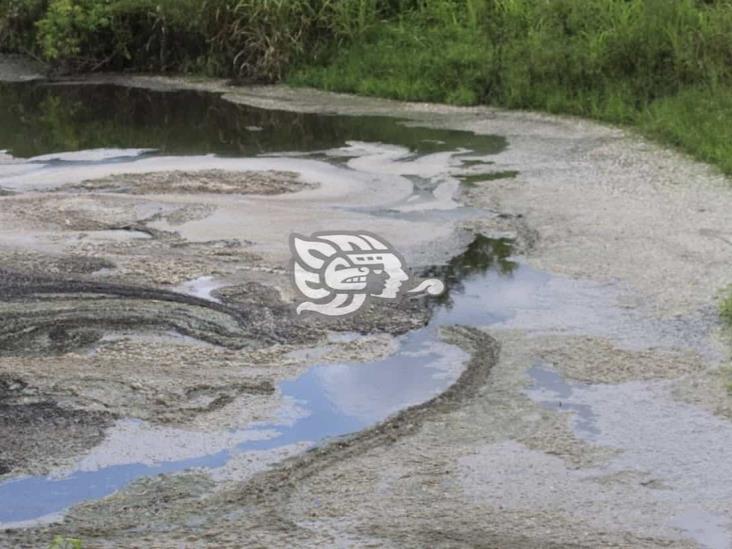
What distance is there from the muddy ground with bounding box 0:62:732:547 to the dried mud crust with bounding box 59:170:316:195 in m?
0.04

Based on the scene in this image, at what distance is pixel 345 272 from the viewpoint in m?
8.42

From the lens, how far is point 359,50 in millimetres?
17047

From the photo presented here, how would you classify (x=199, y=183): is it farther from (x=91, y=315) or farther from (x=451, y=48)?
(x=451, y=48)

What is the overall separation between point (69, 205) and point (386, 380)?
4468 mm

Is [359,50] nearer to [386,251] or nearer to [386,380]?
[386,251]

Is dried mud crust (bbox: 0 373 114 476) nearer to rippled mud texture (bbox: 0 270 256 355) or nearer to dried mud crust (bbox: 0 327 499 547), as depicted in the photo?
dried mud crust (bbox: 0 327 499 547)

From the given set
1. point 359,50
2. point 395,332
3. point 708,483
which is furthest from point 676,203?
point 359,50

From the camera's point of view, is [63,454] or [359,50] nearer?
[63,454]

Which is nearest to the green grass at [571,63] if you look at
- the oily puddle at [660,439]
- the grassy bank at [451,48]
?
the grassy bank at [451,48]

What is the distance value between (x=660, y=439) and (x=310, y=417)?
157 cm

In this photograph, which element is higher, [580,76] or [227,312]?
[580,76]

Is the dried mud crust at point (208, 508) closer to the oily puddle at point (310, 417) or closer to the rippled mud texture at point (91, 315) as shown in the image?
the oily puddle at point (310, 417)

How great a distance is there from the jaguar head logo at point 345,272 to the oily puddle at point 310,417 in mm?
386

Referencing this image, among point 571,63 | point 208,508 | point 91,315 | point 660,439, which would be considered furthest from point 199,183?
point 208,508
